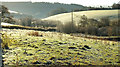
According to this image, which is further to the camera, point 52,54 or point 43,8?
point 43,8

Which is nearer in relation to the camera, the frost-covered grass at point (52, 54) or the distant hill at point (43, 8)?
the frost-covered grass at point (52, 54)

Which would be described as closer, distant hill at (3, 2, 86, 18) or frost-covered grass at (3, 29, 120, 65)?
frost-covered grass at (3, 29, 120, 65)

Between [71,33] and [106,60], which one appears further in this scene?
[71,33]

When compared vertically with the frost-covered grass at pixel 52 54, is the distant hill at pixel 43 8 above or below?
above

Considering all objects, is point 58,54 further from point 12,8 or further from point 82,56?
point 12,8

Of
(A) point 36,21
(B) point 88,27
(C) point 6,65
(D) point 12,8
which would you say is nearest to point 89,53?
(C) point 6,65

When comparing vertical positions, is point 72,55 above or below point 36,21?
below

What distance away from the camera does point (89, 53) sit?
1336 cm

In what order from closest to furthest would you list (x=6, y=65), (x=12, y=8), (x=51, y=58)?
(x=6, y=65) → (x=51, y=58) → (x=12, y=8)

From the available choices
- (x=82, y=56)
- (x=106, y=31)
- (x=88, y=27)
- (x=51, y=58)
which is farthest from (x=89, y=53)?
(x=106, y=31)

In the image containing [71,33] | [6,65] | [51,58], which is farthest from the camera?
[71,33]

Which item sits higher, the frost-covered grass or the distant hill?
the distant hill

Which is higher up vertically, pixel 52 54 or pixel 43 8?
pixel 43 8

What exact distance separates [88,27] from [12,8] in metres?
27.3
